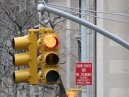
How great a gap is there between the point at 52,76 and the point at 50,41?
0.68m

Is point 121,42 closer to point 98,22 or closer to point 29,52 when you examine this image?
point 29,52

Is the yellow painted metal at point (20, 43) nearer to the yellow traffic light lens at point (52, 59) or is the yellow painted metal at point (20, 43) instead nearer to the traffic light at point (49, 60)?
the traffic light at point (49, 60)

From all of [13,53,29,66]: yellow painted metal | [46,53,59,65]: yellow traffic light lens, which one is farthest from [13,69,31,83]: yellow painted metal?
[46,53,59,65]: yellow traffic light lens

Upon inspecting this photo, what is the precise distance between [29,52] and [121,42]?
1895 millimetres

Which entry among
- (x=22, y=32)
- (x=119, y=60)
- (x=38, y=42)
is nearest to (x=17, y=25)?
(x=22, y=32)

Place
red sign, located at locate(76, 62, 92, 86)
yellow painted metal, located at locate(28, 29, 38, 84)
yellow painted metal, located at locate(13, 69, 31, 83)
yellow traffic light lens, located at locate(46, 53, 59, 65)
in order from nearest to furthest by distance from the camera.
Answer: yellow painted metal, located at locate(13, 69, 31, 83)
yellow traffic light lens, located at locate(46, 53, 59, 65)
yellow painted metal, located at locate(28, 29, 38, 84)
red sign, located at locate(76, 62, 92, 86)

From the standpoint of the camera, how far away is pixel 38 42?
12164 mm

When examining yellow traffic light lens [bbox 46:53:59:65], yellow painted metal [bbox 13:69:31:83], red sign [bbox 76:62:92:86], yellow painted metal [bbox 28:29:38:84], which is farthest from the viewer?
red sign [bbox 76:62:92:86]

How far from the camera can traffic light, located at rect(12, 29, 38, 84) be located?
11398 millimetres

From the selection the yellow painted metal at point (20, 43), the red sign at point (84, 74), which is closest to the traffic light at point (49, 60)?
the yellow painted metal at point (20, 43)

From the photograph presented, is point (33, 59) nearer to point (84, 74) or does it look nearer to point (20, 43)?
point (20, 43)

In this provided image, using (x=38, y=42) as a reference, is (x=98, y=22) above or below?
below

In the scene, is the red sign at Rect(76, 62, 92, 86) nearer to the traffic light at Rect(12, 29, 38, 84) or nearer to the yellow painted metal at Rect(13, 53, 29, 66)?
the traffic light at Rect(12, 29, 38, 84)

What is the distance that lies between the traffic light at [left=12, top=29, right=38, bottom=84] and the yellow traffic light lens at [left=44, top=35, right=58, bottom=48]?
0.37 m
